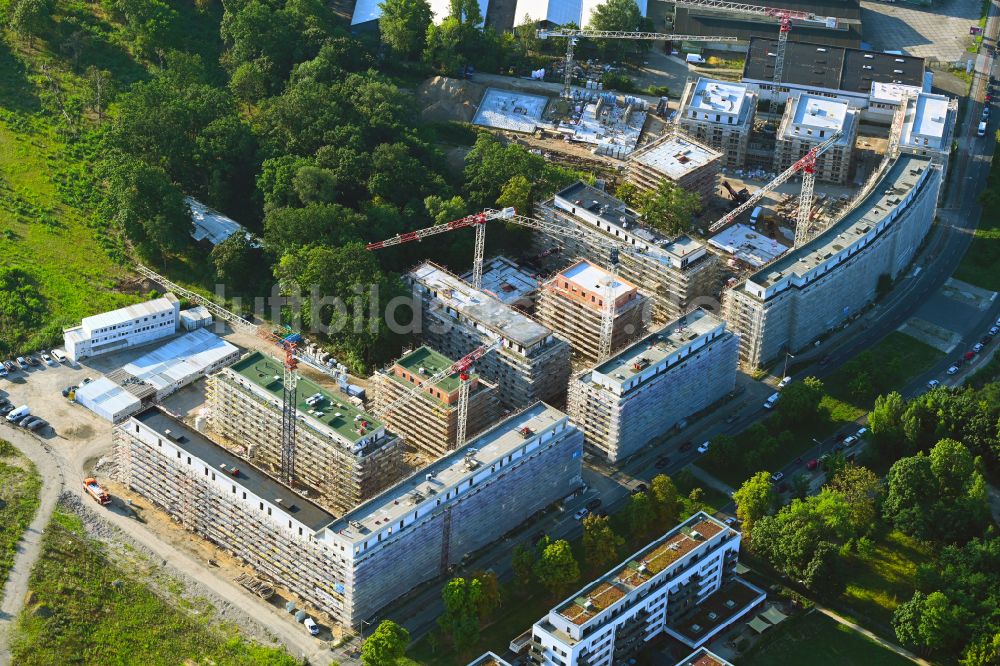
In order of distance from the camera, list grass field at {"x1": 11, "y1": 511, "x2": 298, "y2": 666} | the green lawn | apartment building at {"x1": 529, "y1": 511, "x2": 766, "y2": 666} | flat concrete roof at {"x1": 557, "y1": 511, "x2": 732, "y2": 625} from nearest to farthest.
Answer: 1. apartment building at {"x1": 529, "y1": 511, "x2": 766, "y2": 666}
2. flat concrete roof at {"x1": 557, "y1": 511, "x2": 732, "y2": 625}
3. grass field at {"x1": 11, "y1": 511, "x2": 298, "y2": 666}
4. the green lawn

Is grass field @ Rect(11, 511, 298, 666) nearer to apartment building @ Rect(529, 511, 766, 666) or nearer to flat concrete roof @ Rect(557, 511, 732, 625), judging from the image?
apartment building @ Rect(529, 511, 766, 666)

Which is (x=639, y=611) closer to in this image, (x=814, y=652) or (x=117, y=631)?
(x=814, y=652)

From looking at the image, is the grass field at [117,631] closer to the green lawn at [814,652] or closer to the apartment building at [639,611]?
the apartment building at [639,611]

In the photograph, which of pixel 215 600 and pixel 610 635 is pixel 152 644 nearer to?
pixel 215 600

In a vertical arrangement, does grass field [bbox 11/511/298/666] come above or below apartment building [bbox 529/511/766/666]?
below

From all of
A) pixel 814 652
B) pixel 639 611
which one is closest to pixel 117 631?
pixel 639 611

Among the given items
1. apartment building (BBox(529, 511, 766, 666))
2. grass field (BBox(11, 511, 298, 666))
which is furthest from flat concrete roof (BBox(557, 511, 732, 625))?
grass field (BBox(11, 511, 298, 666))

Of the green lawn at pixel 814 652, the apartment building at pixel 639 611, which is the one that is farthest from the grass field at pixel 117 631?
the green lawn at pixel 814 652
